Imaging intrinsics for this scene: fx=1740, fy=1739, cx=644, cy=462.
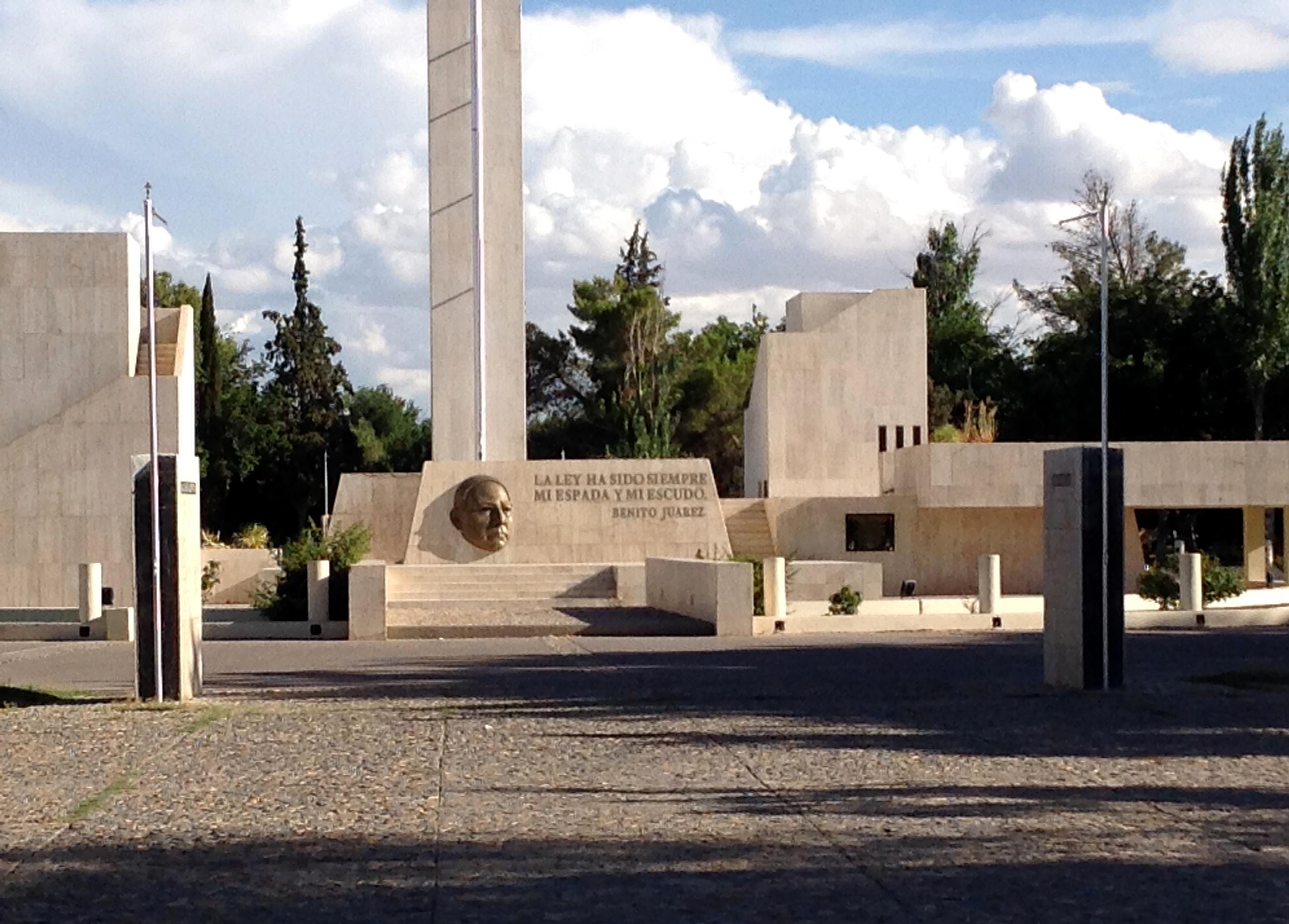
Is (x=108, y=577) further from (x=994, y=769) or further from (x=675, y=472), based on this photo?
(x=994, y=769)

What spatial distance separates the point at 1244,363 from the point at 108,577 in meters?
33.0

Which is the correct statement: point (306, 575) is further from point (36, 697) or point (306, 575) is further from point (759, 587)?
point (36, 697)

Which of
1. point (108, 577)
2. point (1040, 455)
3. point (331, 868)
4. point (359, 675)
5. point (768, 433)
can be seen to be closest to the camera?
point (331, 868)

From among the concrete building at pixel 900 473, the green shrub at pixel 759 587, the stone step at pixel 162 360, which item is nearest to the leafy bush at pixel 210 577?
the stone step at pixel 162 360

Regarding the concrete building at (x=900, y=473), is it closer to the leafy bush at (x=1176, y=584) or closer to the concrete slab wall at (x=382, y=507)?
the leafy bush at (x=1176, y=584)

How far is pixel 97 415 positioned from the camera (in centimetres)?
3375

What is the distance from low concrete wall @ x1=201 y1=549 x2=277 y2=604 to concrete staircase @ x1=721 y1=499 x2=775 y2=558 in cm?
1031

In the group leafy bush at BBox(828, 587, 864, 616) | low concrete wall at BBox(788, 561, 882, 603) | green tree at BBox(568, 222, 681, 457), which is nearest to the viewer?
leafy bush at BBox(828, 587, 864, 616)

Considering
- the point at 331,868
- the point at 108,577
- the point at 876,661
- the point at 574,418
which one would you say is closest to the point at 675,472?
the point at 108,577

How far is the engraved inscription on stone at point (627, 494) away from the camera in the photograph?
34562 mm

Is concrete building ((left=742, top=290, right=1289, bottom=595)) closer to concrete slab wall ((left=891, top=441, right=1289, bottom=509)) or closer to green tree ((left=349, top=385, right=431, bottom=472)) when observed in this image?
concrete slab wall ((left=891, top=441, right=1289, bottom=509))

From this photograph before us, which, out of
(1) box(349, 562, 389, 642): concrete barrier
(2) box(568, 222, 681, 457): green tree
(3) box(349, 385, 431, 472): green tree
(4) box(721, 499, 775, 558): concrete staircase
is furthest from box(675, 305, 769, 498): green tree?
(1) box(349, 562, 389, 642): concrete barrier

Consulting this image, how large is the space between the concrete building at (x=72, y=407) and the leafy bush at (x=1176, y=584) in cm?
1834

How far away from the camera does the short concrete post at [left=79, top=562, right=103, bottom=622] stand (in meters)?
29.1
